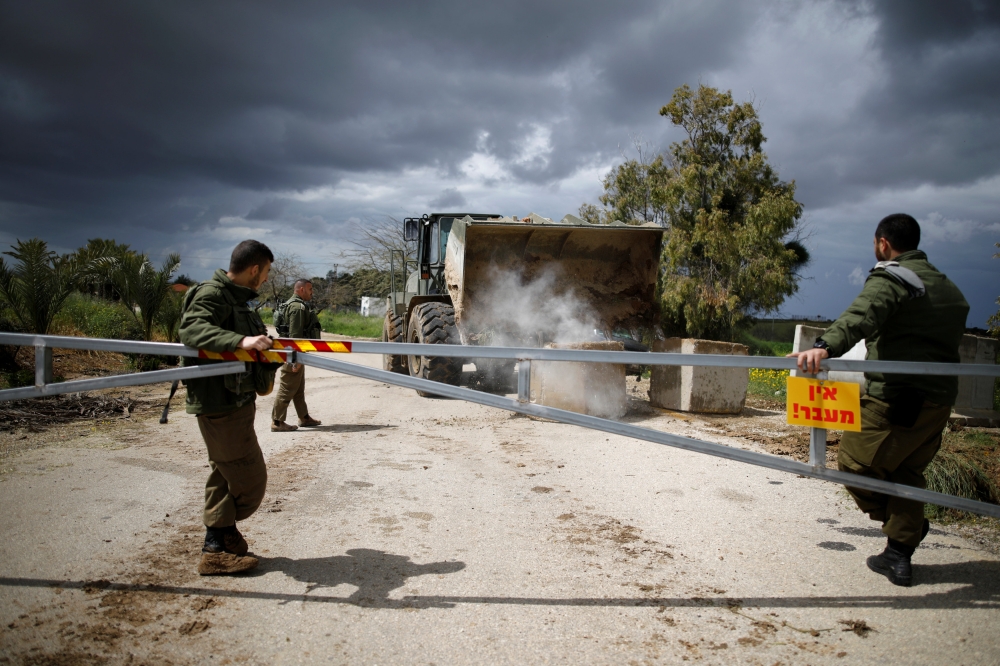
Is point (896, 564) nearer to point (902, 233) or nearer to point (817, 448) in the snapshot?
point (817, 448)

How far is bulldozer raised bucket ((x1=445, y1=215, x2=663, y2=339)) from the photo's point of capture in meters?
8.61

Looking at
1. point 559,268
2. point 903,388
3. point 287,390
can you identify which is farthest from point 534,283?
point 903,388

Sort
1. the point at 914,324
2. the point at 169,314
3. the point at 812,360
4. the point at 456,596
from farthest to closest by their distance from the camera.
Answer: the point at 169,314 → the point at 914,324 → the point at 456,596 → the point at 812,360

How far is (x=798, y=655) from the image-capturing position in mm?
2537

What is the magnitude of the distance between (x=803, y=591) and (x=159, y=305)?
12302mm

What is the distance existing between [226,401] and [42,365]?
2.91ft

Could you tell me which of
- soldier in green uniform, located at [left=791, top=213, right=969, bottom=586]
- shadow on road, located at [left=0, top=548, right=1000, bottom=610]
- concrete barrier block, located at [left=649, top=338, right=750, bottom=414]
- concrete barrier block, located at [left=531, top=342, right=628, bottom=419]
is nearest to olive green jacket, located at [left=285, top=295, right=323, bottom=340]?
concrete barrier block, located at [left=531, top=342, right=628, bottom=419]

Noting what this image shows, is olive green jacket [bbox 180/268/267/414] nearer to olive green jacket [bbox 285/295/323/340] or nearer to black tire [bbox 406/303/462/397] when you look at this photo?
olive green jacket [bbox 285/295/323/340]

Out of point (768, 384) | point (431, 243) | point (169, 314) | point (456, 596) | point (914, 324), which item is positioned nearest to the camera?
point (456, 596)

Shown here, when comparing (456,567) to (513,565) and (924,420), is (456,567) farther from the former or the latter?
(924,420)

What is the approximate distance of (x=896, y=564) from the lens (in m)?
3.21

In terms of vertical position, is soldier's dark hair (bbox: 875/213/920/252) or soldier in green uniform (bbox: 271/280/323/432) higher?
soldier's dark hair (bbox: 875/213/920/252)

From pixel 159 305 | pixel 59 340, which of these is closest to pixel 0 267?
pixel 159 305

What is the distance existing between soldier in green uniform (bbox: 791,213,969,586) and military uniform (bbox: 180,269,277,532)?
110 inches
